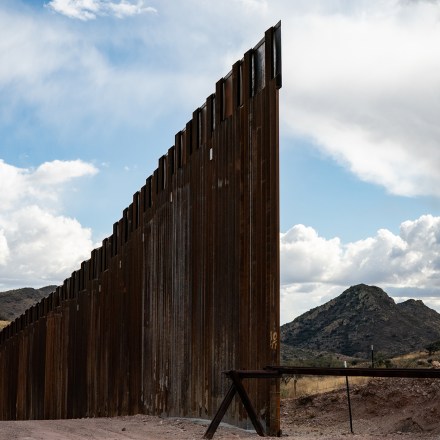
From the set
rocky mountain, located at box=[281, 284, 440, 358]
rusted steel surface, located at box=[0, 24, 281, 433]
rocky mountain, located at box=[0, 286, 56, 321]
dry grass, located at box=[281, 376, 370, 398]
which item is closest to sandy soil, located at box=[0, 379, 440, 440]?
rusted steel surface, located at box=[0, 24, 281, 433]

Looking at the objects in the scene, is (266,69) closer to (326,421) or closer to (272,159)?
(272,159)

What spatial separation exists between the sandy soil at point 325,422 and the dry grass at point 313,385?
171 inches

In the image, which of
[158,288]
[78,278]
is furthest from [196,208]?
[78,278]

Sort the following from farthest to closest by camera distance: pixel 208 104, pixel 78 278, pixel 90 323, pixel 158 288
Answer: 1. pixel 78 278
2. pixel 90 323
3. pixel 158 288
4. pixel 208 104

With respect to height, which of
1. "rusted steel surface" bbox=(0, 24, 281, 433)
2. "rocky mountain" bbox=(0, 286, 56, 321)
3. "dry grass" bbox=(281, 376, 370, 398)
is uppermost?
"rocky mountain" bbox=(0, 286, 56, 321)

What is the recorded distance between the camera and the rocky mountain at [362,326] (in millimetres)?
68688

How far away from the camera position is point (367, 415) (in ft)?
53.8

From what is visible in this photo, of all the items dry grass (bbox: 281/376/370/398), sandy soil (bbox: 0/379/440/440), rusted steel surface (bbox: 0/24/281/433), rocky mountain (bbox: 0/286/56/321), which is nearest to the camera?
sandy soil (bbox: 0/379/440/440)

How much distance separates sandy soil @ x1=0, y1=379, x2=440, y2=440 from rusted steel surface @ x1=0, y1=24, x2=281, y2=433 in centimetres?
76

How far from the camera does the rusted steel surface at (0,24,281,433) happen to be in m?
13.0

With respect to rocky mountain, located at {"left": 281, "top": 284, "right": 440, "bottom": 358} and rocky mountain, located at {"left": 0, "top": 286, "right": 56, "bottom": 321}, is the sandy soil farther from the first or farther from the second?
rocky mountain, located at {"left": 0, "top": 286, "right": 56, "bottom": 321}

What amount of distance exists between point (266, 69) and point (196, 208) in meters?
3.87

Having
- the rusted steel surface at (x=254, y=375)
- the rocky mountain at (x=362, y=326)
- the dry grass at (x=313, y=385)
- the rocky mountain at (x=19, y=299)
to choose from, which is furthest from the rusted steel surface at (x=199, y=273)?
the rocky mountain at (x=19, y=299)

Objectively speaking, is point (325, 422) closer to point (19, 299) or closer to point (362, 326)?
point (362, 326)
